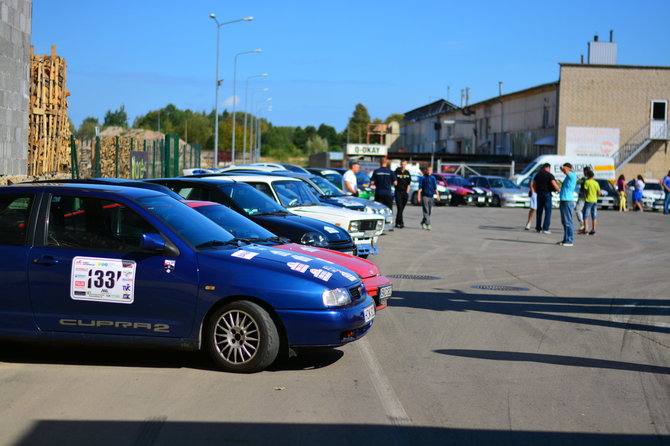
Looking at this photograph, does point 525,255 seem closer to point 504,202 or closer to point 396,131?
point 504,202

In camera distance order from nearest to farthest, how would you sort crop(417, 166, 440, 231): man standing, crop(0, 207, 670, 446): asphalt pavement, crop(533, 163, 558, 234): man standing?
crop(0, 207, 670, 446): asphalt pavement, crop(533, 163, 558, 234): man standing, crop(417, 166, 440, 231): man standing

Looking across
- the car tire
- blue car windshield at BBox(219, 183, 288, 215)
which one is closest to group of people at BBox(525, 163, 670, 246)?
blue car windshield at BBox(219, 183, 288, 215)

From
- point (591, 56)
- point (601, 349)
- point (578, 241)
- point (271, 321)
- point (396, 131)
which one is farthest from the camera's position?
point (396, 131)

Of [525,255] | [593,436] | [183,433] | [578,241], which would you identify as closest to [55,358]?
[183,433]

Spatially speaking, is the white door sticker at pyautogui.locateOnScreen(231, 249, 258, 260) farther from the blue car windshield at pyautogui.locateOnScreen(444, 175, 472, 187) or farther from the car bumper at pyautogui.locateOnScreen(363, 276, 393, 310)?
the blue car windshield at pyautogui.locateOnScreen(444, 175, 472, 187)

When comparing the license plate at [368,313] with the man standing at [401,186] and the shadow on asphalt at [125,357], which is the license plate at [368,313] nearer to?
the shadow on asphalt at [125,357]

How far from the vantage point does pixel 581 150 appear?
58.6 meters

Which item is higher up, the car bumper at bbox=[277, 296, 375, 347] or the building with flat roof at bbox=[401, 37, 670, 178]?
the building with flat roof at bbox=[401, 37, 670, 178]

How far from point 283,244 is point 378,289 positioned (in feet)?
4.17

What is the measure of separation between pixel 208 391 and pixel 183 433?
3.43 feet

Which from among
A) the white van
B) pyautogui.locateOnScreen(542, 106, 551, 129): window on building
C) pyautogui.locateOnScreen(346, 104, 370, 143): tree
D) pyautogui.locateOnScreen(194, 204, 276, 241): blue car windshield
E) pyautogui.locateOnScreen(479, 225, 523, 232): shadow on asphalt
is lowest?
pyautogui.locateOnScreen(479, 225, 523, 232): shadow on asphalt

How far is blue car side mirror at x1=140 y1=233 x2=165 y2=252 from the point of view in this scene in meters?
6.77

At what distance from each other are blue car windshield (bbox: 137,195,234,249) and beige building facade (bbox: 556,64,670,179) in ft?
177

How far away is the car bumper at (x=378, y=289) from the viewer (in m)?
8.83
